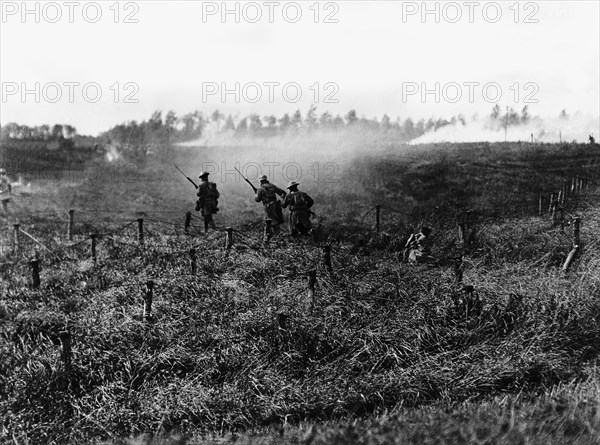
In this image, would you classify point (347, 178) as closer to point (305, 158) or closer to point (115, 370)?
point (305, 158)

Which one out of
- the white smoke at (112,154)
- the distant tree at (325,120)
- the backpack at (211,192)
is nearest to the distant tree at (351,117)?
the distant tree at (325,120)

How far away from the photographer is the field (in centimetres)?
429

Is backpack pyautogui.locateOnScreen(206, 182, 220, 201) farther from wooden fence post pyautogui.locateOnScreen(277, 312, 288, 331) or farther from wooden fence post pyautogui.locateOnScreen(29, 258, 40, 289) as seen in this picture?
wooden fence post pyautogui.locateOnScreen(277, 312, 288, 331)

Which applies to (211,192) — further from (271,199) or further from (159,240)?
(159,240)

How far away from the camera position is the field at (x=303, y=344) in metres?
4.29

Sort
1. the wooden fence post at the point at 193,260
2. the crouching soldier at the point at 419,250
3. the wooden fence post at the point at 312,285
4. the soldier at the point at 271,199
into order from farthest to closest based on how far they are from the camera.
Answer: the soldier at the point at 271,199, the crouching soldier at the point at 419,250, the wooden fence post at the point at 193,260, the wooden fence post at the point at 312,285

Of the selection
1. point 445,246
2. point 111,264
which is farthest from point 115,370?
point 445,246

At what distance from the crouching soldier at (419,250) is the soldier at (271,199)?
4.05 m

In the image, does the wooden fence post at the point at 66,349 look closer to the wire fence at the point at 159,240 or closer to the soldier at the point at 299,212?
the wire fence at the point at 159,240

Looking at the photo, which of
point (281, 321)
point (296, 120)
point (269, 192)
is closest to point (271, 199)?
point (269, 192)

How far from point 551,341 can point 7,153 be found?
42.8m

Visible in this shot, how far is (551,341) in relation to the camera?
5461mm

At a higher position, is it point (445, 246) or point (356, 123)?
point (356, 123)

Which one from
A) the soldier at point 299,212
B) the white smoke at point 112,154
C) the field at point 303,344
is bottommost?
the field at point 303,344
